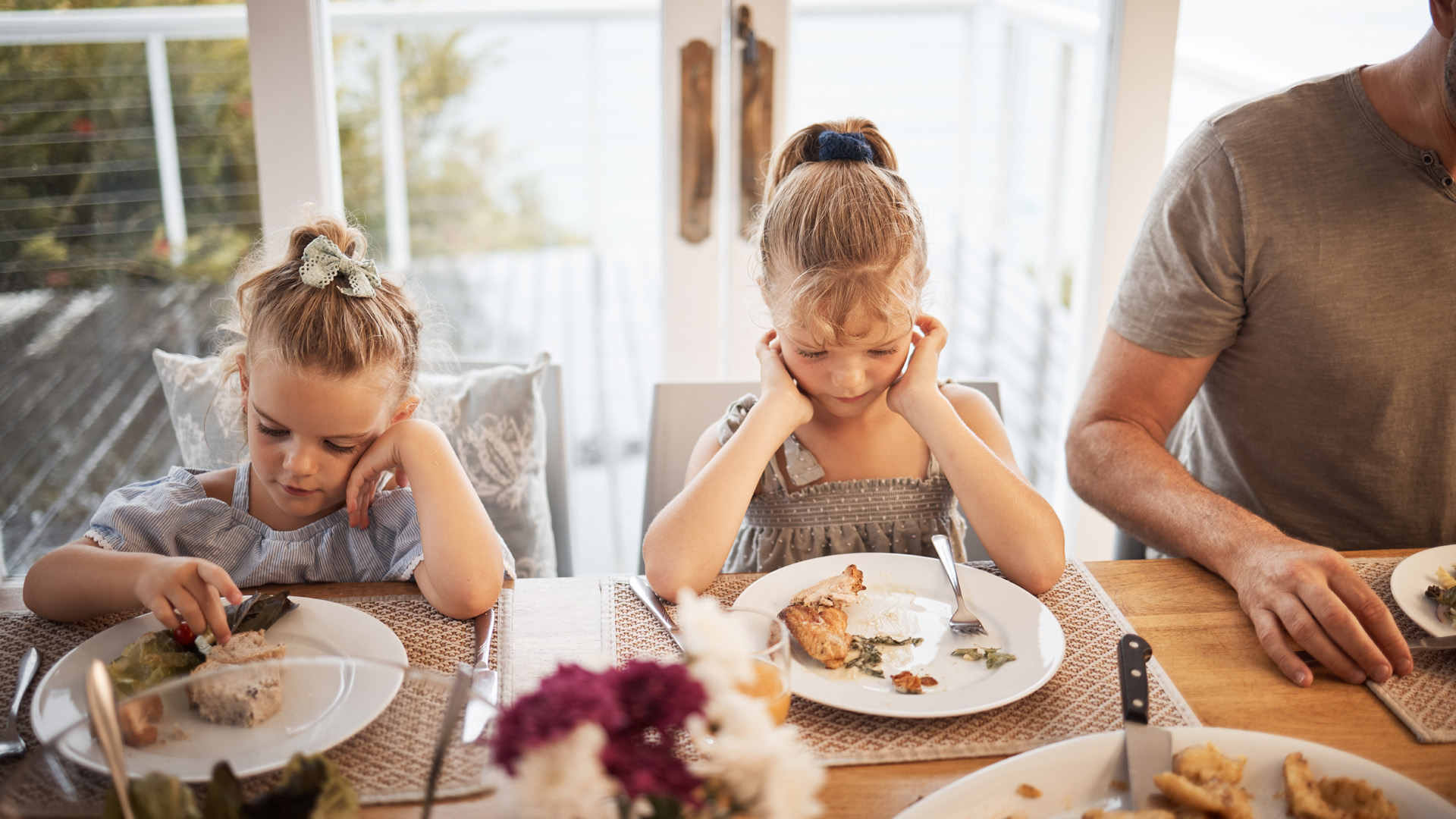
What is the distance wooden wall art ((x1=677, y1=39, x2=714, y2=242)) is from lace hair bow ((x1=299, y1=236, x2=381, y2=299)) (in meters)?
1.08

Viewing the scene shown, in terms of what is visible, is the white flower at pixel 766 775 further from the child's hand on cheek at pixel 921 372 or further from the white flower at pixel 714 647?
the child's hand on cheek at pixel 921 372

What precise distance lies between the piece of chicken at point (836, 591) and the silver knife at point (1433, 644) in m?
0.59

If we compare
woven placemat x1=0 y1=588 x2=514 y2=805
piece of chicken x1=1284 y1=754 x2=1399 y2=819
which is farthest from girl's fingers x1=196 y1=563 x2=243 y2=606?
piece of chicken x1=1284 y1=754 x2=1399 y2=819

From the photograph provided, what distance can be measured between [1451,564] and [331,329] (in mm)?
1424

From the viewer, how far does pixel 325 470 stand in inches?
49.4

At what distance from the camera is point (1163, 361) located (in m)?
1.57

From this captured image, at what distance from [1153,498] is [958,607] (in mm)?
473

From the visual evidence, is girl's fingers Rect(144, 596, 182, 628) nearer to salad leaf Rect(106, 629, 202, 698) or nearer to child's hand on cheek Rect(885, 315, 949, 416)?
salad leaf Rect(106, 629, 202, 698)

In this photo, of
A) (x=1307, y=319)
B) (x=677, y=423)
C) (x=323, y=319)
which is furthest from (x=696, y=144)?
(x=1307, y=319)

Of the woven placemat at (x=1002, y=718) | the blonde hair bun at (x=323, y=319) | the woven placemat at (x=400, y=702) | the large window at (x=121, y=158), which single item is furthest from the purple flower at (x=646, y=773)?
the large window at (x=121, y=158)

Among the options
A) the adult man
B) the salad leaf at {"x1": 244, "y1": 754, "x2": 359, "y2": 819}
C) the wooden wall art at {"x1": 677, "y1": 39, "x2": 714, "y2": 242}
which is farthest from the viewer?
the wooden wall art at {"x1": 677, "y1": 39, "x2": 714, "y2": 242}

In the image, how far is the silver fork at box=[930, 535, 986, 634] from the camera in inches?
41.9

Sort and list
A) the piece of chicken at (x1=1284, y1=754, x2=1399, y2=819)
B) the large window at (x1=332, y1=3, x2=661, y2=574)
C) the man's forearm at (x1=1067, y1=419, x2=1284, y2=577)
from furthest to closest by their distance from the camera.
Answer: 1. the large window at (x1=332, y1=3, x2=661, y2=574)
2. the man's forearm at (x1=1067, y1=419, x2=1284, y2=577)
3. the piece of chicken at (x1=1284, y1=754, x2=1399, y2=819)

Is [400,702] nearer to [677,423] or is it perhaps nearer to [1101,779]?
→ [1101,779]
